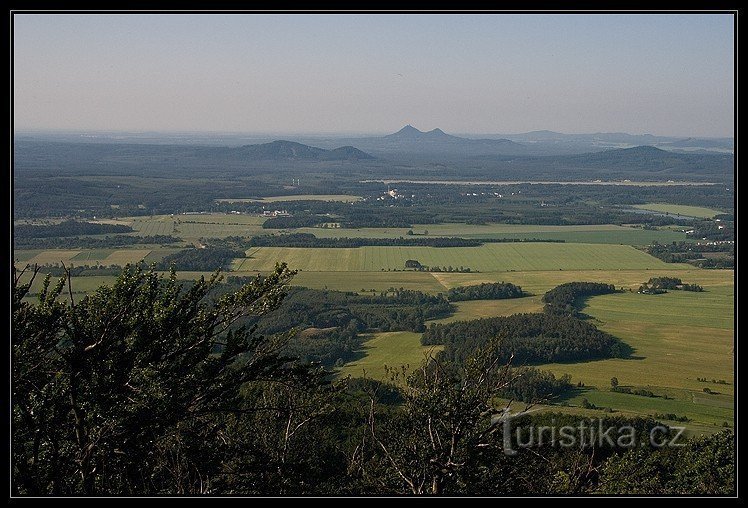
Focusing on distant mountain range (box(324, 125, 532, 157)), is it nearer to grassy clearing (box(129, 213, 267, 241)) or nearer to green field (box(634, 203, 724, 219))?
green field (box(634, 203, 724, 219))

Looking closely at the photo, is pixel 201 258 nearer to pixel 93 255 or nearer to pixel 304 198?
pixel 93 255

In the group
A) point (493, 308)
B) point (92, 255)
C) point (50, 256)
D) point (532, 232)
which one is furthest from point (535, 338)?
point (532, 232)

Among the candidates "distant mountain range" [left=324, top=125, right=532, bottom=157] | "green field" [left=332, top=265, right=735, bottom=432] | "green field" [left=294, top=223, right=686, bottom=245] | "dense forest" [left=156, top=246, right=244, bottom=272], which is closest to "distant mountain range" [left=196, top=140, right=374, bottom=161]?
"distant mountain range" [left=324, top=125, right=532, bottom=157]

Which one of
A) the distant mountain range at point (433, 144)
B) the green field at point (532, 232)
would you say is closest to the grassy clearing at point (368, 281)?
the green field at point (532, 232)

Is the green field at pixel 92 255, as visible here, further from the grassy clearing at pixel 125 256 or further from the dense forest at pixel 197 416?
the dense forest at pixel 197 416
